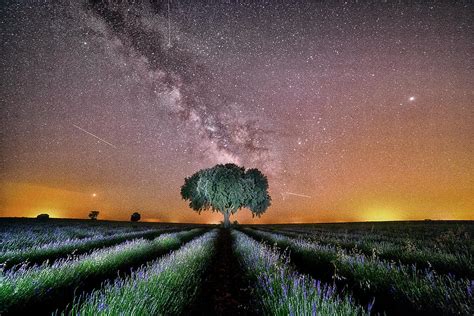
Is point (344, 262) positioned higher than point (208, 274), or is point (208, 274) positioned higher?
point (344, 262)

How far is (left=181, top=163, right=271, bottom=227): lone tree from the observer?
38.9 m

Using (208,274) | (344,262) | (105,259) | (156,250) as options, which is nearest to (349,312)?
(344,262)

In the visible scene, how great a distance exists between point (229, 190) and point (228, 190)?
155 mm

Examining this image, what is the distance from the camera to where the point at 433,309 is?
2.79m

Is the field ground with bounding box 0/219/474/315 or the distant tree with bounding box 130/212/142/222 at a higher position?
the distant tree with bounding box 130/212/142/222

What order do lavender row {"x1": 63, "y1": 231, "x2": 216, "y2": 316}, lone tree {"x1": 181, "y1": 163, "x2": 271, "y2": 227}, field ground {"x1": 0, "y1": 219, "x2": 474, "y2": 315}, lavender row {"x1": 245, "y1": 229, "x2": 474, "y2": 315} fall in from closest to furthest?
lavender row {"x1": 63, "y1": 231, "x2": 216, "y2": 316}
field ground {"x1": 0, "y1": 219, "x2": 474, "y2": 315}
lavender row {"x1": 245, "y1": 229, "x2": 474, "y2": 315}
lone tree {"x1": 181, "y1": 163, "x2": 271, "y2": 227}

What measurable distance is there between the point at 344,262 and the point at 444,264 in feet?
6.90

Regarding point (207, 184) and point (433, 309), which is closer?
point (433, 309)

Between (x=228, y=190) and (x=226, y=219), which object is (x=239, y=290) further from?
(x=226, y=219)

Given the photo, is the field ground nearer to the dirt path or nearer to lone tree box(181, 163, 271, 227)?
the dirt path

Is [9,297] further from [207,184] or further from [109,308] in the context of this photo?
[207,184]

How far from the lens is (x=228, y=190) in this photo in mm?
38750

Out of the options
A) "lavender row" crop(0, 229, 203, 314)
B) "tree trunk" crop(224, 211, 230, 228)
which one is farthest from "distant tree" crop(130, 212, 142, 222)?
"lavender row" crop(0, 229, 203, 314)

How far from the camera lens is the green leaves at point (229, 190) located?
3894cm
